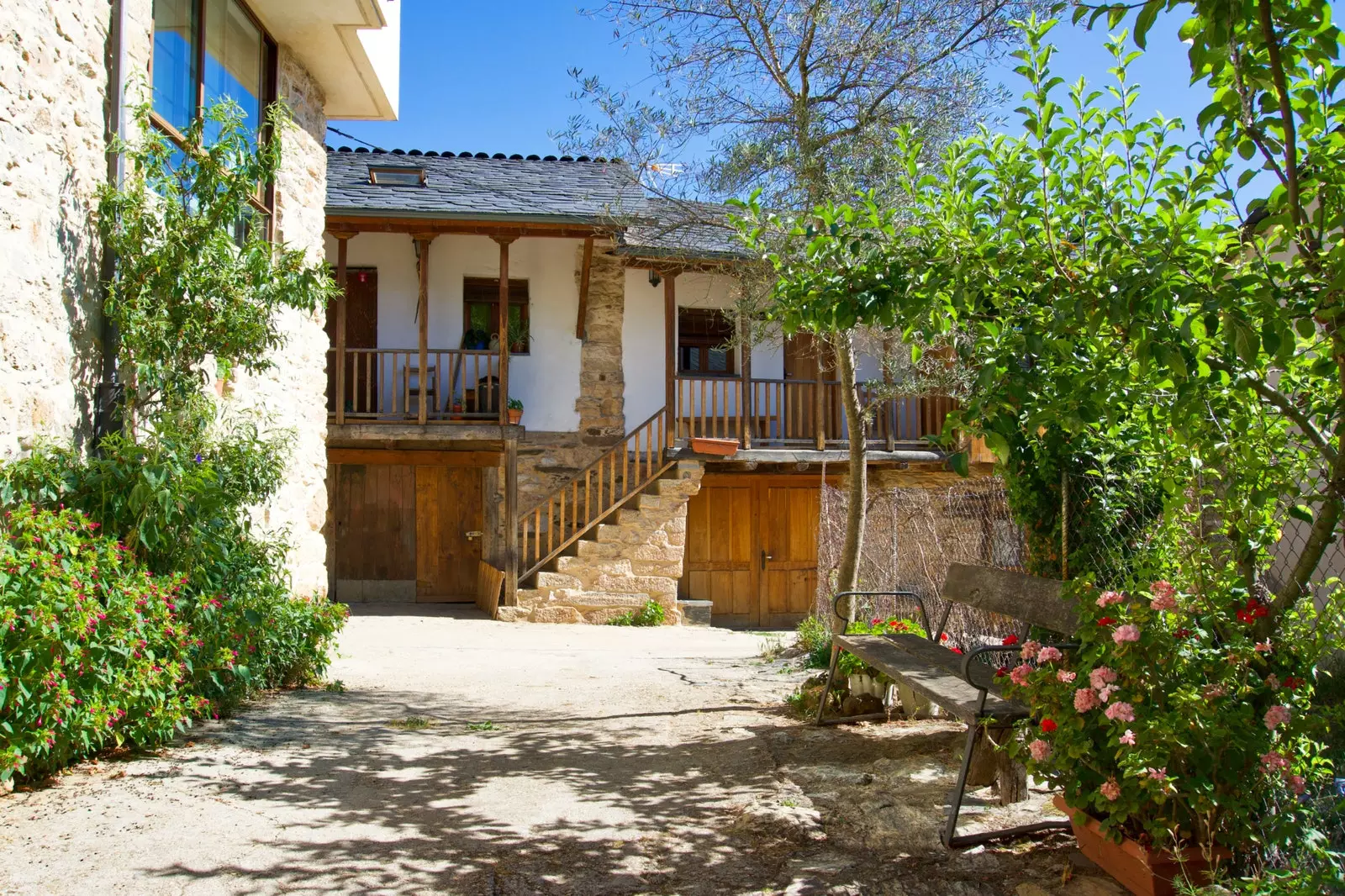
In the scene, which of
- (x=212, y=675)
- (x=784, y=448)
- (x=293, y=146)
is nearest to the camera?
(x=212, y=675)

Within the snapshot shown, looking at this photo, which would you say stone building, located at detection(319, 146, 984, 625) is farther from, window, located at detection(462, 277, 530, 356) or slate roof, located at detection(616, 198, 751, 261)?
slate roof, located at detection(616, 198, 751, 261)

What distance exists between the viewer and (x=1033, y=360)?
3.27 meters

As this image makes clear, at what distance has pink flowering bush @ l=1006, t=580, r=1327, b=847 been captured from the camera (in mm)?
2660

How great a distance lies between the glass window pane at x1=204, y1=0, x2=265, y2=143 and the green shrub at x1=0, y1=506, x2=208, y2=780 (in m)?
2.90

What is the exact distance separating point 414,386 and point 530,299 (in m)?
1.77

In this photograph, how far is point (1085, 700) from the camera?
2.88m

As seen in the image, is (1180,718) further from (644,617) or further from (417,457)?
(417,457)

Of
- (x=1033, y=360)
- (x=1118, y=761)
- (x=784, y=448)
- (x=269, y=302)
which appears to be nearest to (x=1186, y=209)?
(x=1033, y=360)

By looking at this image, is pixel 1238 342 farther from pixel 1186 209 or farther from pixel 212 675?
pixel 212 675

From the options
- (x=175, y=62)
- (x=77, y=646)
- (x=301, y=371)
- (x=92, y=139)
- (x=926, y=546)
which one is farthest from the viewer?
(x=926, y=546)

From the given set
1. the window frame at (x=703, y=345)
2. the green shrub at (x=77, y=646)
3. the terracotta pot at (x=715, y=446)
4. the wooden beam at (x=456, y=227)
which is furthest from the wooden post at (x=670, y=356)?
the green shrub at (x=77, y=646)

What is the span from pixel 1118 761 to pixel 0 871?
323 cm

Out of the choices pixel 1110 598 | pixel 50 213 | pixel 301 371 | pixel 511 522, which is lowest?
pixel 1110 598

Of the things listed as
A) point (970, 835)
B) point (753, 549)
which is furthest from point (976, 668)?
point (753, 549)
